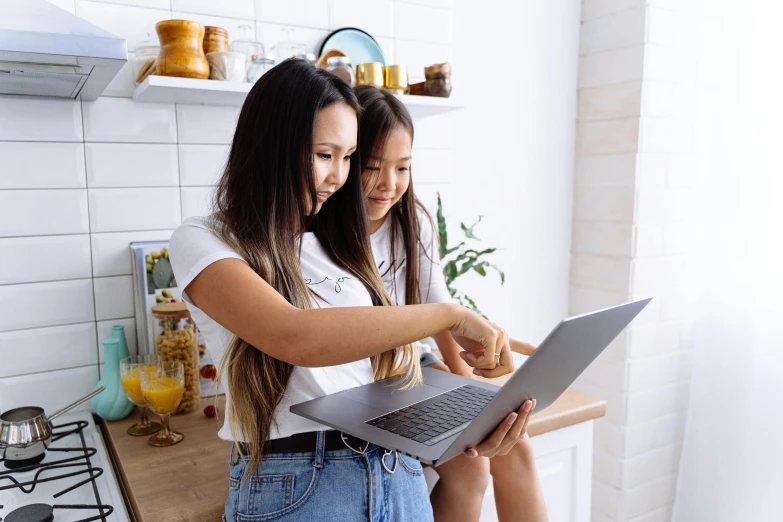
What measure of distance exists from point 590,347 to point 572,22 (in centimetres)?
153

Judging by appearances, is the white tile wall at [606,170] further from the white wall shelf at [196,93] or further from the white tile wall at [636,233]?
the white wall shelf at [196,93]

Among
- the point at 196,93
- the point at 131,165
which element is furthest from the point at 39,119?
the point at 196,93

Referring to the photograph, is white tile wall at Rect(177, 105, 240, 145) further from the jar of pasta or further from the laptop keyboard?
the laptop keyboard

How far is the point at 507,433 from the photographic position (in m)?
0.86

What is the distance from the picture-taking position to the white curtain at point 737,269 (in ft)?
5.68

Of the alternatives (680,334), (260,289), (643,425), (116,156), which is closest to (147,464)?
(260,289)

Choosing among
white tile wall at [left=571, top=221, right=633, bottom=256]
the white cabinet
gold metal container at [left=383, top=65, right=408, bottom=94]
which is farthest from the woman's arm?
white tile wall at [left=571, top=221, right=633, bottom=256]

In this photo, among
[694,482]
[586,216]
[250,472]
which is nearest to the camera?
[250,472]

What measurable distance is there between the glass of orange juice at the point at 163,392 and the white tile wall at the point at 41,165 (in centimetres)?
46

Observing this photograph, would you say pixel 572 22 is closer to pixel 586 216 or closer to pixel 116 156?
pixel 586 216

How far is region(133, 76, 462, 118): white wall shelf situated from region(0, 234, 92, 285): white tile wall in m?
0.34

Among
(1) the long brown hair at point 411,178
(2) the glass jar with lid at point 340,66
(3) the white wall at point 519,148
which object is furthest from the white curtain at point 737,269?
(2) the glass jar with lid at point 340,66

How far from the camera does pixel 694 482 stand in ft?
6.27

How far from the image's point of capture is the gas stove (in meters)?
0.96
